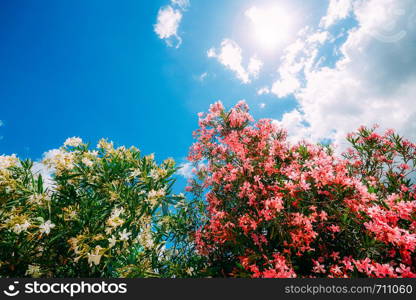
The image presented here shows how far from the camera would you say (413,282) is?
279cm

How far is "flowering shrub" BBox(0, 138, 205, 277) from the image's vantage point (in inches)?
155

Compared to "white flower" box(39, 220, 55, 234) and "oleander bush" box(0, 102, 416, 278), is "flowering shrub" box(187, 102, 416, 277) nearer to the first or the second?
"oleander bush" box(0, 102, 416, 278)

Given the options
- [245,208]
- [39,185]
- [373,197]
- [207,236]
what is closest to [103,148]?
[39,185]

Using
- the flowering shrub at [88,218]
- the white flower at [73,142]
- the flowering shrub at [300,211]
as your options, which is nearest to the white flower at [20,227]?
the flowering shrub at [88,218]

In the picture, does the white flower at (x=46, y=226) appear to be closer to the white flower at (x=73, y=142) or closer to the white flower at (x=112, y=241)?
the white flower at (x=112, y=241)

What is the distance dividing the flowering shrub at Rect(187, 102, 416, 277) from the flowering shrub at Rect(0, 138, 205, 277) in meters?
1.34

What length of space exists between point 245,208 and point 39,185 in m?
4.39

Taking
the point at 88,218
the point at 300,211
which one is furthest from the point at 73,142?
the point at 300,211

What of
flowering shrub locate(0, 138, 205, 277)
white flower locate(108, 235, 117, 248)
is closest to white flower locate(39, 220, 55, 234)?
flowering shrub locate(0, 138, 205, 277)

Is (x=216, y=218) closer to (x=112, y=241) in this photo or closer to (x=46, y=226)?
(x=112, y=241)

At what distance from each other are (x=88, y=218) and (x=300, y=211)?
4.08 metres

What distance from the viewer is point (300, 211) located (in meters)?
3.87

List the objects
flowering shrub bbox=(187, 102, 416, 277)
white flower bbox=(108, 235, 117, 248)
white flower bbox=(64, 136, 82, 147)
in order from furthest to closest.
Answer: white flower bbox=(64, 136, 82, 147)
white flower bbox=(108, 235, 117, 248)
flowering shrub bbox=(187, 102, 416, 277)

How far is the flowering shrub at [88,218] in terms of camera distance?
155 inches
